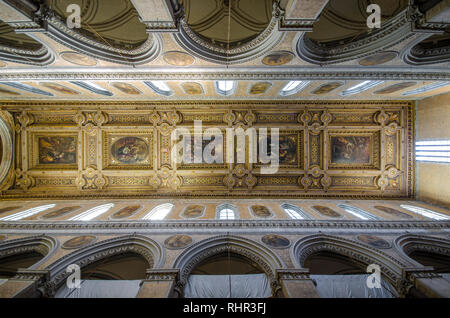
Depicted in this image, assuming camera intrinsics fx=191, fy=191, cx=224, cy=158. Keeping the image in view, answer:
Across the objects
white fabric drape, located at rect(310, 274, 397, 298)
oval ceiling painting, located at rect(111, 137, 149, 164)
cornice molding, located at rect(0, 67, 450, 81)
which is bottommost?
white fabric drape, located at rect(310, 274, 397, 298)

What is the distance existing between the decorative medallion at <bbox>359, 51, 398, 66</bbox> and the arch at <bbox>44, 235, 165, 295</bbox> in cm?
970

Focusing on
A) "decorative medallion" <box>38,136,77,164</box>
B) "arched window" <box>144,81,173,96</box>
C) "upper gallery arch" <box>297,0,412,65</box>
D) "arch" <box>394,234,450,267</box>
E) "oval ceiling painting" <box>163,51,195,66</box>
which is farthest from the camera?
"decorative medallion" <box>38,136,77,164</box>

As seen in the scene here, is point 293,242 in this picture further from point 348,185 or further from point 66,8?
point 66,8

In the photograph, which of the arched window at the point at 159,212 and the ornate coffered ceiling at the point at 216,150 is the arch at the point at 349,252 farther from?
the arched window at the point at 159,212

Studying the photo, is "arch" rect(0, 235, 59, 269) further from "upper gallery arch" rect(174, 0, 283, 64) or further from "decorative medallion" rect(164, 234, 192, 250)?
"upper gallery arch" rect(174, 0, 283, 64)

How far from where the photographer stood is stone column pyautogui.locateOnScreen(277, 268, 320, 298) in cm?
496

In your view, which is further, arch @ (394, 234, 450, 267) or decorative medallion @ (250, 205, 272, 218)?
decorative medallion @ (250, 205, 272, 218)

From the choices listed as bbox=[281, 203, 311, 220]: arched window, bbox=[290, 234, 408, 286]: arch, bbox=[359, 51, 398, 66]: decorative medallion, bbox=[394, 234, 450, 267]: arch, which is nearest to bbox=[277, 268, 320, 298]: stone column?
bbox=[290, 234, 408, 286]: arch

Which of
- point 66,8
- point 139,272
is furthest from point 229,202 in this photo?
point 66,8

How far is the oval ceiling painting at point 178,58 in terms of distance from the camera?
6.57m

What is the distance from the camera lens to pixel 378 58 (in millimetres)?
6746

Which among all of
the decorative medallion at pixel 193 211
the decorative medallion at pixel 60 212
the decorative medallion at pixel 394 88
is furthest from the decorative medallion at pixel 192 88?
the decorative medallion at pixel 394 88
